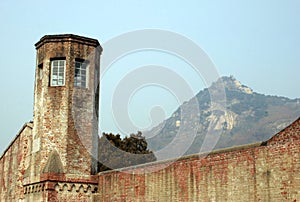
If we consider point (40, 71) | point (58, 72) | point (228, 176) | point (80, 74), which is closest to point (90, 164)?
point (80, 74)

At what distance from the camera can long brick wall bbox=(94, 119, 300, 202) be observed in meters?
9.17

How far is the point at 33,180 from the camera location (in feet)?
49.7

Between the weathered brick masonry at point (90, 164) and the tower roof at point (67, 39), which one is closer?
the weathered brick masonry at point (90, 164)

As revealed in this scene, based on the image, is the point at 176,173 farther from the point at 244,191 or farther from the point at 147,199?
the point at 244,191

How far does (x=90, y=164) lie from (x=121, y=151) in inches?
684

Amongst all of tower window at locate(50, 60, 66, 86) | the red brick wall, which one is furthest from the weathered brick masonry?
tower window at locate(50, 60, 66, 86)

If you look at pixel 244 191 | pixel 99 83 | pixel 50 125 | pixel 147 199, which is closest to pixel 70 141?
pixel 50 125

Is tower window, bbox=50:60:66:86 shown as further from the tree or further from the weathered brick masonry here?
the tree

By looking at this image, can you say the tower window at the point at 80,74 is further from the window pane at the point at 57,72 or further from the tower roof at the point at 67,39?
the tower roof at the point at 67,39

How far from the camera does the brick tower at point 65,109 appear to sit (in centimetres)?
1512

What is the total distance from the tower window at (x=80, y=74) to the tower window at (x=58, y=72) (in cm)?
45

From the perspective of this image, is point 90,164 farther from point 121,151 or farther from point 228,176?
point 121,151

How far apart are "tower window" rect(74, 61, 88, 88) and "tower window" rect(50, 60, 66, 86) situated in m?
0.45

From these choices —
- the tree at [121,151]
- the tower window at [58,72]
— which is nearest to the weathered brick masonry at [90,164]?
the tower window at [58,72]
